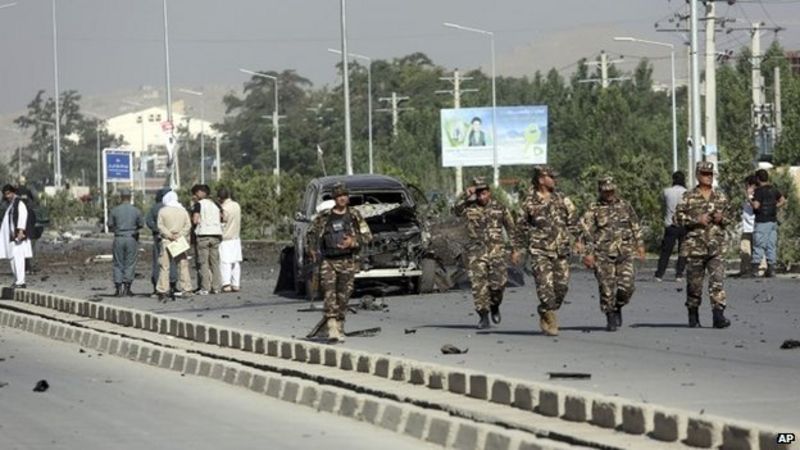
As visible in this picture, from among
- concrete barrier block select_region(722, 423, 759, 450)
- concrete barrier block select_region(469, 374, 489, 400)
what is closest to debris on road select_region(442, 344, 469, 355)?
concrete barrier block select_region(469, 374, 489, 400)

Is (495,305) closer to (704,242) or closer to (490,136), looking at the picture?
(704,242)

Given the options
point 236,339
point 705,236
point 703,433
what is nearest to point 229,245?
point 236,339

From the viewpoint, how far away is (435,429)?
14195mm

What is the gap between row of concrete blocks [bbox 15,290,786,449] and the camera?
11.8 meters

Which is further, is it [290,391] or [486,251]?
[486,251]

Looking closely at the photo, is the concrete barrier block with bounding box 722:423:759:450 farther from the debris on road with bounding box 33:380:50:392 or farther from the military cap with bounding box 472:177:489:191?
the military cap with bounding box 472:177:489:191

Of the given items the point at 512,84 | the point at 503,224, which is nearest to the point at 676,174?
the point at 503,224

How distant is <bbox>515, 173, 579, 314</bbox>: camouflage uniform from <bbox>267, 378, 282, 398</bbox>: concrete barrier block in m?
4.48

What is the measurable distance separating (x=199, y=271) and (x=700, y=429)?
23.3 m

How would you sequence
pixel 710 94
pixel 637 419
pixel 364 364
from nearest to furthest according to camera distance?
1. pixel 637 419
2. pixel 364 364
3. pixel 710 94

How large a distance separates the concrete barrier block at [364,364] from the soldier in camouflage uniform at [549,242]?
408 cm

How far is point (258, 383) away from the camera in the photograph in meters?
18.6

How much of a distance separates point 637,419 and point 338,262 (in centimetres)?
936

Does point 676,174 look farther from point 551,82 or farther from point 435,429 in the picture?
point 551,82
